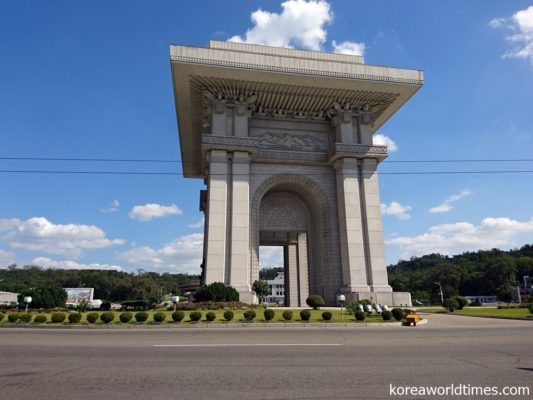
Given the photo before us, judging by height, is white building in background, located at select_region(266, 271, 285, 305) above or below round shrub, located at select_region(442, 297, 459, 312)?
above

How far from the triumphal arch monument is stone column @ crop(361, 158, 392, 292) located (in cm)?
8

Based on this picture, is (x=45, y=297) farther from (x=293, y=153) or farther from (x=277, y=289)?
(x=277, y=289)

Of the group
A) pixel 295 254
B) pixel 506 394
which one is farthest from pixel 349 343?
pixel 295 254

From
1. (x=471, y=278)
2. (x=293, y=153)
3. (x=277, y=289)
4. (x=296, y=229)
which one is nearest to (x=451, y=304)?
(x=296, y=229)

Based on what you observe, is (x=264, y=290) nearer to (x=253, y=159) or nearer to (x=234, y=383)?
(x=253, y=159)

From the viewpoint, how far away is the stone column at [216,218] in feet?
88.2

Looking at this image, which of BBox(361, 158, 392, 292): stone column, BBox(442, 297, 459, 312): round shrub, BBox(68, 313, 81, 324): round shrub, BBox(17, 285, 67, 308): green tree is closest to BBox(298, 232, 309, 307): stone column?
BBox(361, 158, 392, 292): stone column

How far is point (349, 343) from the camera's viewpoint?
10.0 meters

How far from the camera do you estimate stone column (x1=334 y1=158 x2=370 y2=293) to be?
94.2ft

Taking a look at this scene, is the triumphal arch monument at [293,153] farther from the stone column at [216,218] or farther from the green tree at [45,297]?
the green tree at [45,297]

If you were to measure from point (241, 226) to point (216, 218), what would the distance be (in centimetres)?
198

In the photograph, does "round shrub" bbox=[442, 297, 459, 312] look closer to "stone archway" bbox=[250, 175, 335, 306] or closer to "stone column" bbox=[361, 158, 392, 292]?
"stone column" bbox=[361, 158, 392, 292]

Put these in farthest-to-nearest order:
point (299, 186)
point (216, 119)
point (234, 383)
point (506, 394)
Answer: point (299, 186) < point (216, 119) < point (234, 383) < point (506, 394)

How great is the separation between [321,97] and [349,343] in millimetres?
24847
